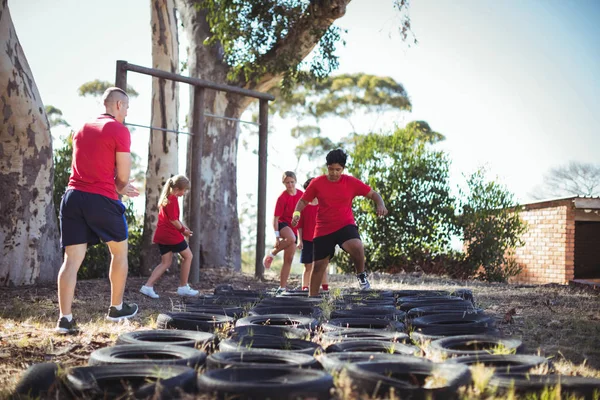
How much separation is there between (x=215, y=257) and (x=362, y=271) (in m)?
8.06

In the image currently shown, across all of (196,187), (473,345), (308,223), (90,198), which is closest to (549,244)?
(196,187)

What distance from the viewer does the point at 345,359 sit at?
4324 millimetres

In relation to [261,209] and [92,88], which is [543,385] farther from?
[92,88]

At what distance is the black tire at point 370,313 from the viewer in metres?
6.48

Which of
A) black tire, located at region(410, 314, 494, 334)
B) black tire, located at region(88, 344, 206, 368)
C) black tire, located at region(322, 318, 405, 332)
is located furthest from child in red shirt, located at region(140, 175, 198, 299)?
black tire, located at region(88, 344, 206, 368)

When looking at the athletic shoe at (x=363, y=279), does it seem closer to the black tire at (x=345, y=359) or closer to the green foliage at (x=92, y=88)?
the black tire at (x=345, y=359)

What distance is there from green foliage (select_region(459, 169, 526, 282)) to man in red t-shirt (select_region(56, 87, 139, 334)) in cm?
1105

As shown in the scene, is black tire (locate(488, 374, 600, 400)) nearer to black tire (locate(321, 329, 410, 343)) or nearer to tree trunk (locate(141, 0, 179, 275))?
black tire (locate(321, 329, 410, 343))

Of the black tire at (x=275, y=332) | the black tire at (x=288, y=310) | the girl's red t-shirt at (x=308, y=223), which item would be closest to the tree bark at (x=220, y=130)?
the girl's red t-shirt at (x=308, y=223)

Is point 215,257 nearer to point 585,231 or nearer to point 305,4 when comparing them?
point 305,4

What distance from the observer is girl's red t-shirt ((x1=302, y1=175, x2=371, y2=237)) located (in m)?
8.23

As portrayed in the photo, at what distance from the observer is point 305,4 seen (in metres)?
15.9

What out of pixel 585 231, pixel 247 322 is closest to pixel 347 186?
pixel 247 322

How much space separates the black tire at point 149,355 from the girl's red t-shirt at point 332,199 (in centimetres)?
391
